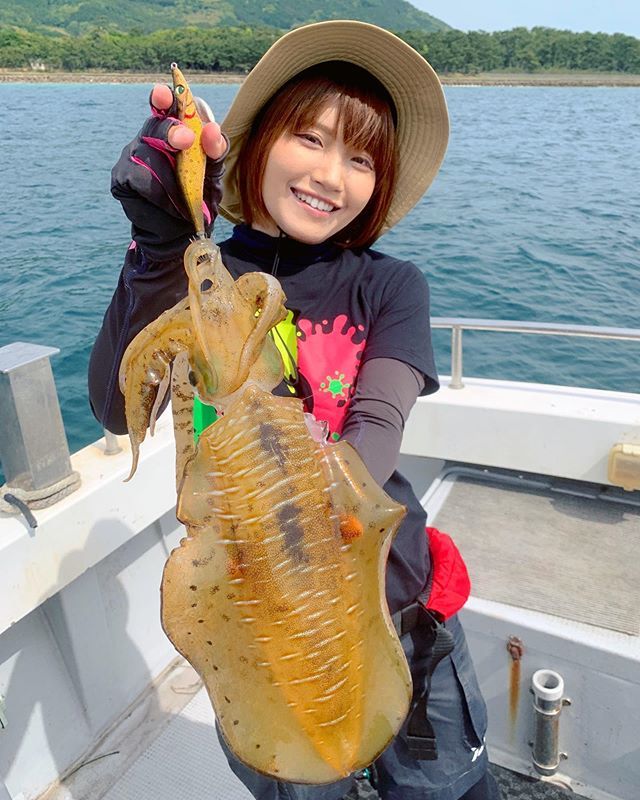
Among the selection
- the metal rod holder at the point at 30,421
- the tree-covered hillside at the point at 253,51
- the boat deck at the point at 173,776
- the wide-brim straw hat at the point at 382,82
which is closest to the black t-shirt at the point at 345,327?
the wide-brim straw hat at the point at 382,82

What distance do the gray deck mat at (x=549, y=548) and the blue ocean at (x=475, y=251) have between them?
21.1 feet

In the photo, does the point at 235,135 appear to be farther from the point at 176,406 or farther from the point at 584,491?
the point at 584,491

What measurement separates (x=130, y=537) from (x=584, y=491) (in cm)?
327

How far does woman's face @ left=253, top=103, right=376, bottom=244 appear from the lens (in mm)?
2232

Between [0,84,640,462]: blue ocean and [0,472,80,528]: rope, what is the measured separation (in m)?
6.39

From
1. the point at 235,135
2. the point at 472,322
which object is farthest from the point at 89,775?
the point at 472,322

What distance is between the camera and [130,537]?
365 centimetres

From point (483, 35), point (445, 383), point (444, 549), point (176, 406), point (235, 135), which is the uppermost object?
point (483, 35)

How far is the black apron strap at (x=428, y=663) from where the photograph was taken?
94.7 inches

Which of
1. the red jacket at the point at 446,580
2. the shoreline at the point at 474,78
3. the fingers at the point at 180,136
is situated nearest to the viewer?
the fingers at the point at 180,136

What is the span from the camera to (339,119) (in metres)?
2.26

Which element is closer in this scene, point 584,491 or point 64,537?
point 64,537

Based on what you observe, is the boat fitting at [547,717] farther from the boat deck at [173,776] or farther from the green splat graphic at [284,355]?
the green splat graphic at [284,355]

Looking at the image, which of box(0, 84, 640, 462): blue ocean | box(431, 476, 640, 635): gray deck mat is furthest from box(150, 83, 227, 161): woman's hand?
box(0, 84, 640, 462): blue ocean
